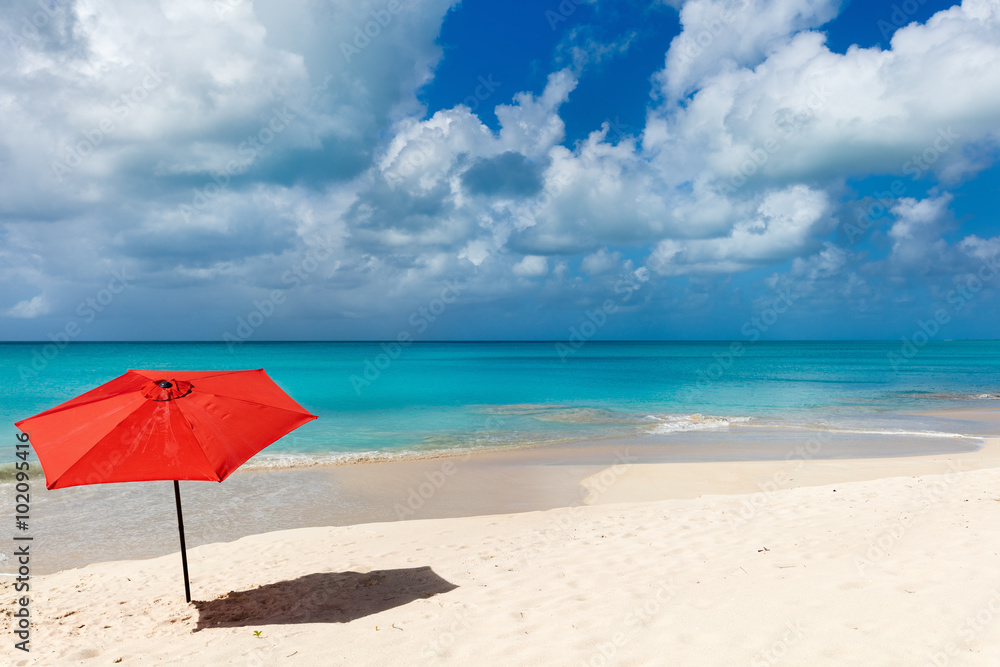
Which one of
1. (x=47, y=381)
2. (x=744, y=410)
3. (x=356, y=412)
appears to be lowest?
(x=744, y=410)

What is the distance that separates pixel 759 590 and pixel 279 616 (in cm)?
492

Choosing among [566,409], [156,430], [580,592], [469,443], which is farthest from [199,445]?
[566,409]

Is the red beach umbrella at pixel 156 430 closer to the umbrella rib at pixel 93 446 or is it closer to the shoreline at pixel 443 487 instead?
the umbrella rib at pixel 93 446

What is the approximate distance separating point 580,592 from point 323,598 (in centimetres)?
293

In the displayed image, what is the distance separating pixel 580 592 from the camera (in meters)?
5.90

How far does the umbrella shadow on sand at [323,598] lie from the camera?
5.91m

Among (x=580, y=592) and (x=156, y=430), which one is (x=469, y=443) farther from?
(x=156, y=430)

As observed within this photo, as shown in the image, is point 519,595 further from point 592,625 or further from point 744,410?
point 744,410

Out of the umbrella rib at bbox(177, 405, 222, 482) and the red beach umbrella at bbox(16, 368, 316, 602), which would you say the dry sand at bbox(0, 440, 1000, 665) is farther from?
the red beach umbrella at bbox(16, 368, 316, 602)

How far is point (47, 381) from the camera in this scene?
44656 millimetres

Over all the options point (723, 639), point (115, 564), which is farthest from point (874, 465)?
point (115, 564)

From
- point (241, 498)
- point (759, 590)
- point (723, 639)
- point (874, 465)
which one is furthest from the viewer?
point (874, 465)

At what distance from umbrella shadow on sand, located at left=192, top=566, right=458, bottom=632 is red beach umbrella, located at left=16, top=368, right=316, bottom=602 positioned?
2.04 metres

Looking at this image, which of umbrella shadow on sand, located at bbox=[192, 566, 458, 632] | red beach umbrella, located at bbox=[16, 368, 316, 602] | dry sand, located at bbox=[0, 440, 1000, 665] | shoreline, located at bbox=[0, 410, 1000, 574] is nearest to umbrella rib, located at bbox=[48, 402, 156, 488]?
red beach umbrella, located at bbox=[16, 368, 316, 602]
